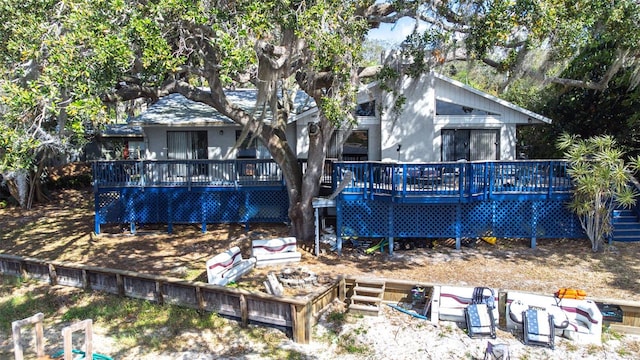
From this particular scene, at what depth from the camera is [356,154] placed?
1561 centimetres

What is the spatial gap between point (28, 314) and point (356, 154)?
1034 centimetres

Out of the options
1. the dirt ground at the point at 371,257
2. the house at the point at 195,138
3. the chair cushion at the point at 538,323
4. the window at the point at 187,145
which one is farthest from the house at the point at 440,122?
A: the chair cushion at the point at 538,323

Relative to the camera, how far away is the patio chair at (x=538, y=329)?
Answer: 7652 millimetres

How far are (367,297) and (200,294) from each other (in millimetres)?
3331

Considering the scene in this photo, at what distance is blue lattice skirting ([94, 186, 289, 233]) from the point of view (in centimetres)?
1442

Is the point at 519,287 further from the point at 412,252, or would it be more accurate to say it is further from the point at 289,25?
the point at 289,25

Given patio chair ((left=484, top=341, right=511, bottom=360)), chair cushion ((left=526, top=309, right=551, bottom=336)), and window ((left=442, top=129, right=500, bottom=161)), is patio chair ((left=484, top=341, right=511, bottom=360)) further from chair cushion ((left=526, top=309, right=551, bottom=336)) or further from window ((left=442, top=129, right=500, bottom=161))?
window ((left=442, top=129, right=500, bottom=161))

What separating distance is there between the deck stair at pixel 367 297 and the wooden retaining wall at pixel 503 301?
13 cm

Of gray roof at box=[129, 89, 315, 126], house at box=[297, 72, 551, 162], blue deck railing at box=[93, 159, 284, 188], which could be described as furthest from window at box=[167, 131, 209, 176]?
house at box=[297, 72, 551, 162]

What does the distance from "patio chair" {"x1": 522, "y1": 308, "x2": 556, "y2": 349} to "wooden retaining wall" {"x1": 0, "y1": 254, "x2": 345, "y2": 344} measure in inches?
138

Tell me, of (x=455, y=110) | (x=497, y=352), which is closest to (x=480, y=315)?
(x=497, y=352)

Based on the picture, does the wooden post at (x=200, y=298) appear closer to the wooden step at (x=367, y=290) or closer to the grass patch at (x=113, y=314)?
the grass patch at (x=113, y=314)

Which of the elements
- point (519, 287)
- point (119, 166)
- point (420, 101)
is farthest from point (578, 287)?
point (119, 166)

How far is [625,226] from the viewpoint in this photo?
486 inches
